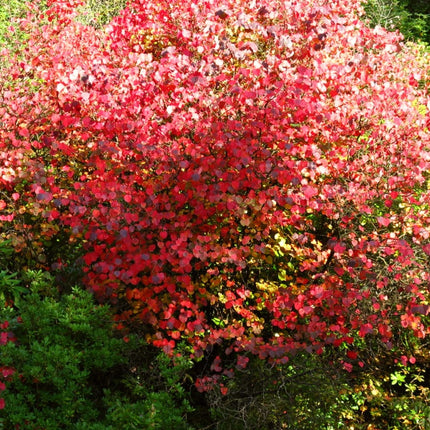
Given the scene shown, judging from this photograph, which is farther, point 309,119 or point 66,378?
point 309,119

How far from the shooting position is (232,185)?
434 cm

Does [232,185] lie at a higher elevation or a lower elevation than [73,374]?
higher

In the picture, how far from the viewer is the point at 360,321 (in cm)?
485

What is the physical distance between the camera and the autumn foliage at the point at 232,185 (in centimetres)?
447

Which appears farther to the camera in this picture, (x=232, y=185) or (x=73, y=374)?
(x=232, y=185)

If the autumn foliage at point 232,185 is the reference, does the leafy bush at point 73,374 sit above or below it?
below

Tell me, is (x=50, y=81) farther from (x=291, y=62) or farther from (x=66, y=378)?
(x=66, y=378)

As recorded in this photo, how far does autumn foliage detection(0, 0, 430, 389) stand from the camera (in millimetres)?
4469

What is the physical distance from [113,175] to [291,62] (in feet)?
6.78

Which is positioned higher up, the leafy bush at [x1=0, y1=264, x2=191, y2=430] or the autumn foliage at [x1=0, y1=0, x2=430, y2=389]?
the autumn foliage at [x1=0, y1=0, x2=430, y2=389]

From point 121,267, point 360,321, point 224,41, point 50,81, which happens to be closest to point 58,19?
point 50,81

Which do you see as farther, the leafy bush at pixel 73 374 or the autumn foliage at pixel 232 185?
the autumn foliage at pixel 232 185

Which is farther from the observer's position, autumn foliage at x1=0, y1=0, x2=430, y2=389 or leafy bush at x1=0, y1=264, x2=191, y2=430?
autumn foliage at x1=0, y1=0, x2=430, y2=389

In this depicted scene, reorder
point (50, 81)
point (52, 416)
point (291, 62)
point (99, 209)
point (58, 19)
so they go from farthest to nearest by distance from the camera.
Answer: point (58, 19)
point (50, 81)
point (291, 62)
point (99, 209)
point (52, 416)
